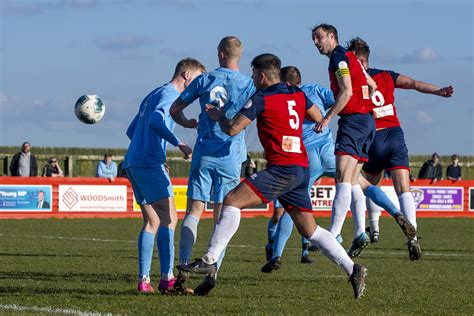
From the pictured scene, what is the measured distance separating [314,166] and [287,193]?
4.73 m

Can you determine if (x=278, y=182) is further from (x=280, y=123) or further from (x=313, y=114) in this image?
(x=313, y=114)

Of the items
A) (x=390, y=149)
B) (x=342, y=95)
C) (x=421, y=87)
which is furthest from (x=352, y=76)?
(x=390, y=149)

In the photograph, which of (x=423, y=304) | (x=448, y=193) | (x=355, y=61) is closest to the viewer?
(x=423, y=304)

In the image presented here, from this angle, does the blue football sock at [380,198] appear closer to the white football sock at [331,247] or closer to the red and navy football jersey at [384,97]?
the red and navy football jersey at [384,97]

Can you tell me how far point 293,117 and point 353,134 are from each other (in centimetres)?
257

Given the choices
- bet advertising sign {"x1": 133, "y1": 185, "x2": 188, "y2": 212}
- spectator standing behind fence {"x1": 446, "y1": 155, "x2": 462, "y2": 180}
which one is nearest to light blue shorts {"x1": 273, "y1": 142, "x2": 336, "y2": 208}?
bet advertising sign {"x1": 133, "y1": 185, "x2": 188, "y2": 212}

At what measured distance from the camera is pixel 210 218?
102 ft

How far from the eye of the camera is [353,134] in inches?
457

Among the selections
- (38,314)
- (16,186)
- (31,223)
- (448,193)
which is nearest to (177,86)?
(38,314)

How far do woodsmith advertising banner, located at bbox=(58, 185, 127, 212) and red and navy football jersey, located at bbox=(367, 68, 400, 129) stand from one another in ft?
59.1

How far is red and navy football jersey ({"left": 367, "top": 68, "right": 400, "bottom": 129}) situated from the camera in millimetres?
12508

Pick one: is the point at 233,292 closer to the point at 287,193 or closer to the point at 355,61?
the point at 287,193

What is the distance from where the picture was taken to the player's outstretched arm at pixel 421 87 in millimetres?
12367

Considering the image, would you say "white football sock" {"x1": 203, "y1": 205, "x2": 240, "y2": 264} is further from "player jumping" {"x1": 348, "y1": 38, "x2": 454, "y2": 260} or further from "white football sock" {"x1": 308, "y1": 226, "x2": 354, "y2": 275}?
"player jumping" {"x1": 348, "y1": 38, "x2": 454, "y2": 260}
